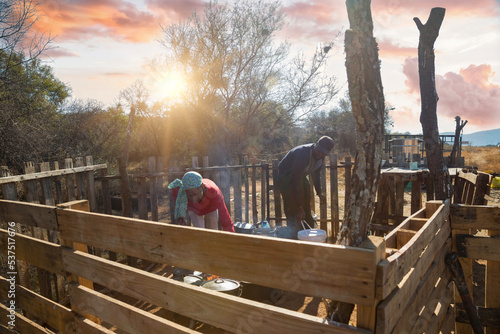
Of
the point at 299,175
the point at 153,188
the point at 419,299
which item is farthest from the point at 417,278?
the point at 153,188

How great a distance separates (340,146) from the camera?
31875 millimetres

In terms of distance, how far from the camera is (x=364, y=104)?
1.93 m

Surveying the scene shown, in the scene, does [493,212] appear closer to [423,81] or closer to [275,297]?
[423,81]

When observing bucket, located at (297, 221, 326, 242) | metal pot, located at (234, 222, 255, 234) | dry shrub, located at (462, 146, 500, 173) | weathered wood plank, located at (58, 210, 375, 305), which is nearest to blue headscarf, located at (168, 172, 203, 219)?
metal pot, located at (234, 222, 255, 234)

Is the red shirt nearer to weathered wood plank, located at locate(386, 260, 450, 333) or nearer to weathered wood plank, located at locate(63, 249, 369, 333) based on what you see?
weathered wood plank, located at locate(63, 249, 369, 333)

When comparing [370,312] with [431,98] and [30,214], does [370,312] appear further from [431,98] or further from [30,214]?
[431,98]

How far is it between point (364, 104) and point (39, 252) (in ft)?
9.42

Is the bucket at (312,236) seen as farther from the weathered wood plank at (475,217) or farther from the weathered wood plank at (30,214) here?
the weathered wood plank at (30,214)

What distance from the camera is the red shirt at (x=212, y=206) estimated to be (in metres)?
4.62

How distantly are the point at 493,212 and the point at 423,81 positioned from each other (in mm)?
1934

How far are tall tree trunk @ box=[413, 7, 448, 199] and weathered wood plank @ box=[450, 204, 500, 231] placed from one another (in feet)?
3.23

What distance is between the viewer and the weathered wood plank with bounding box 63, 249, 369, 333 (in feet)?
4.56

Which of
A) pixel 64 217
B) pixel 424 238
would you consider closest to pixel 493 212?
pixel 424 238

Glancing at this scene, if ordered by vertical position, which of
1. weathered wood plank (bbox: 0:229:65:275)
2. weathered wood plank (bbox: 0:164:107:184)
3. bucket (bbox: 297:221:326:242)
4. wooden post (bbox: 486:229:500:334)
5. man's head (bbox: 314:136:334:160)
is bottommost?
wooden post (bbox: 486:229:500:334)
